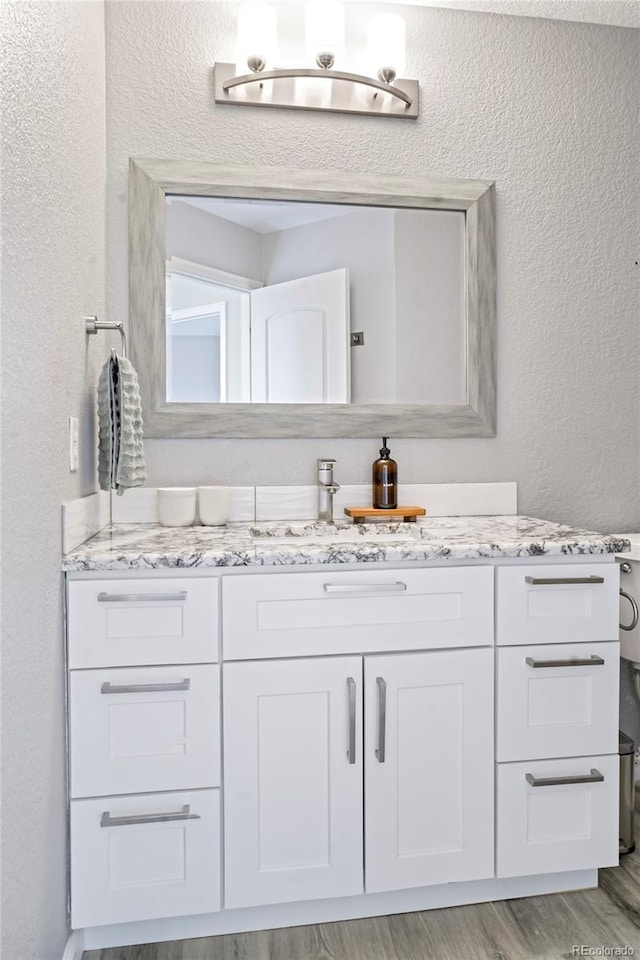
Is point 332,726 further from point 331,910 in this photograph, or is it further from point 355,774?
point 331,910

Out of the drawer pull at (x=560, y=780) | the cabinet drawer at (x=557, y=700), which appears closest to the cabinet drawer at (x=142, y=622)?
the cabinet drawer at (x=557, y=700)

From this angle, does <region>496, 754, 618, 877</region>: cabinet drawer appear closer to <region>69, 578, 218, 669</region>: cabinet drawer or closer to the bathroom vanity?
the bathroom vanity

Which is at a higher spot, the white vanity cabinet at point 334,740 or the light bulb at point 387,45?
the light bulb at point 387,45

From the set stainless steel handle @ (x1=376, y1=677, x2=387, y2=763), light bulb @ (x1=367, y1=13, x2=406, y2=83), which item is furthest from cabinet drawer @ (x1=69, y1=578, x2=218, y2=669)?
light bulb @ (x1=367, y1=13, x2=406, y2=83)

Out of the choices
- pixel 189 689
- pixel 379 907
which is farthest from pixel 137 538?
pixel 379 907

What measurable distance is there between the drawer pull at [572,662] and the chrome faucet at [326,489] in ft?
2.31

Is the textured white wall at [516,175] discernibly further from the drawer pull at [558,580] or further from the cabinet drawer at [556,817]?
the cabinet drawer at [556,817]

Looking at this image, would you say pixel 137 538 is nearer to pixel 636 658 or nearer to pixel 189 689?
pixel 189 689

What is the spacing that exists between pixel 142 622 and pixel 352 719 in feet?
1.67

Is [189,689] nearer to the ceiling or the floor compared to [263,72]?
nearer to the floor

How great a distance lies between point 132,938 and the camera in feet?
5.15

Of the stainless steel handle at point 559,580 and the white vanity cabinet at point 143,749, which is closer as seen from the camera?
the white vanity cabinet at point 143,749

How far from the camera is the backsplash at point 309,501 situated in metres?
2.04

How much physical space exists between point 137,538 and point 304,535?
46cm
